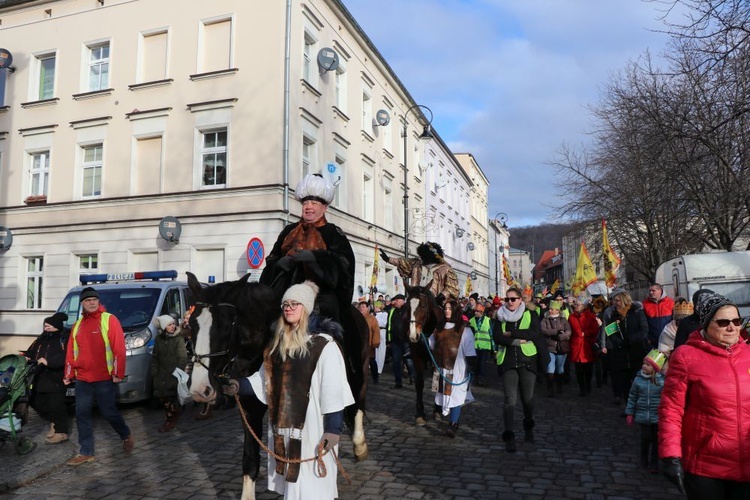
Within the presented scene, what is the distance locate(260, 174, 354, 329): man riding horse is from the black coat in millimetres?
4094

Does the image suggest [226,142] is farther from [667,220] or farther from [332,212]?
[667,220]

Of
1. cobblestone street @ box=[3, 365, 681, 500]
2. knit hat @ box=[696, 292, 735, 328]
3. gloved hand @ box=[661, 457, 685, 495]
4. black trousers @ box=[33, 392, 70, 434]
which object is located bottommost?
cobblestone street @ box=[3, 365, 681, 500]

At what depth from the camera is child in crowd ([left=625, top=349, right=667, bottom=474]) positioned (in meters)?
6.20

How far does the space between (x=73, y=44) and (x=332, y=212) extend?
1140 centimetres

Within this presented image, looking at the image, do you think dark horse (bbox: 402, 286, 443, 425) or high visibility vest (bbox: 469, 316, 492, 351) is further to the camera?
high visibility vest (bbox: 469, 316, 492, 351)

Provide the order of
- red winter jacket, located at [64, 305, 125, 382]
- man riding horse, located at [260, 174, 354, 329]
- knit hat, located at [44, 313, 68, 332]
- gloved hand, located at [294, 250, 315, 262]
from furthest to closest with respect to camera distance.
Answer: knit hat, located at [44, 313, 68, 332] < red winter jacket, located at [64, 305, 125, 382] < man riding horse, located at [260, 174, 354, 329] < gloved hand, located at [294, 250, 315, 262]

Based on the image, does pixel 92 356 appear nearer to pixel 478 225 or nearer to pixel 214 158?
pixel 214 158

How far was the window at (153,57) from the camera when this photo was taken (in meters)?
20.5

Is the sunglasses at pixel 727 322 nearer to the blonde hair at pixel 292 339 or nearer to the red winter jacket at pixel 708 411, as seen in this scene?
the red winter jacket at pixel 708 411

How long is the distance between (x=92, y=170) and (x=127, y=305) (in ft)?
40.5

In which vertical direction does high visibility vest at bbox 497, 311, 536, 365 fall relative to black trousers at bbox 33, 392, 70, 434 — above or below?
above

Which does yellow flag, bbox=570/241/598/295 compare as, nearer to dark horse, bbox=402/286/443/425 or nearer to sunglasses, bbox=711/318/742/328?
dark horse, bbox=402/286/443/425

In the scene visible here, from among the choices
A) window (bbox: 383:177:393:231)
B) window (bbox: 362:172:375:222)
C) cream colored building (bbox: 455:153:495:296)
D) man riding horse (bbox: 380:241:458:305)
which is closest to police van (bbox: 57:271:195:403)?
man riding horse (bbox: 380:241:458:305)

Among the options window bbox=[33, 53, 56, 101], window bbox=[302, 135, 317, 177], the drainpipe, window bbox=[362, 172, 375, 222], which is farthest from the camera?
window bbox=[362, 172, 375, 222]
